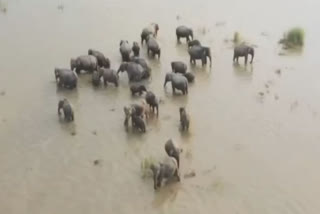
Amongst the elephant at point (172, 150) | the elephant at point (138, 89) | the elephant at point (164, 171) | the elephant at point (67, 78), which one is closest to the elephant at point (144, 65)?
the elephant at point (138, 89)

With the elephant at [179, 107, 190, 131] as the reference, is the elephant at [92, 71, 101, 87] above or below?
above

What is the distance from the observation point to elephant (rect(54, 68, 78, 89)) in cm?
1248

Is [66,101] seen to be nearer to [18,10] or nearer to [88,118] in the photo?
[88,118]

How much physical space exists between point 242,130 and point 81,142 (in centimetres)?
278

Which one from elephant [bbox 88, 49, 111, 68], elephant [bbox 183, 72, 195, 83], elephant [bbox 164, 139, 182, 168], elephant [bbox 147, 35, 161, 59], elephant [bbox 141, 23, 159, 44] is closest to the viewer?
elephant [bbox 164, 139, 182, 168]

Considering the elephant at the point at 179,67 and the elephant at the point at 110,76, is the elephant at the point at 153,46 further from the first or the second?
the elephant at the point at 110,76

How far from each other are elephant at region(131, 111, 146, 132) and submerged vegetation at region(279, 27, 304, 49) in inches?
200

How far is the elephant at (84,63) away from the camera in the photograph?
42.9 ft

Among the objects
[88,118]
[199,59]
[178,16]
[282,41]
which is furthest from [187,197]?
[178,16]

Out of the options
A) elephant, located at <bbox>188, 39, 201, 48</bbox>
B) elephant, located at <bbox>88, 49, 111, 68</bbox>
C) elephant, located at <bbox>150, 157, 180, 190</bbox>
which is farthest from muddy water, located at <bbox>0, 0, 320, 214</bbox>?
elephant, located at <bbox>88, 49, 111, 68</bbox>

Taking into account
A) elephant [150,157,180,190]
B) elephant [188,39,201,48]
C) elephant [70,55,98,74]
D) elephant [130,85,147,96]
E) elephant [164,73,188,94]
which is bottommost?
elephant [150,157,180,190]

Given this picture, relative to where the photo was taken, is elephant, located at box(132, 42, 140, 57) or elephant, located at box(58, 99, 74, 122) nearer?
elephant, located at box(58, 99, 74, 122)

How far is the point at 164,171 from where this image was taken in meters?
9.46

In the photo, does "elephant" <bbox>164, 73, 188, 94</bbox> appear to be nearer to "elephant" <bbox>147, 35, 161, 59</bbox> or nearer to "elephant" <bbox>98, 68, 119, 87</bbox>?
"elephant" <bbox>98, 68, 119, 87</bbox>
